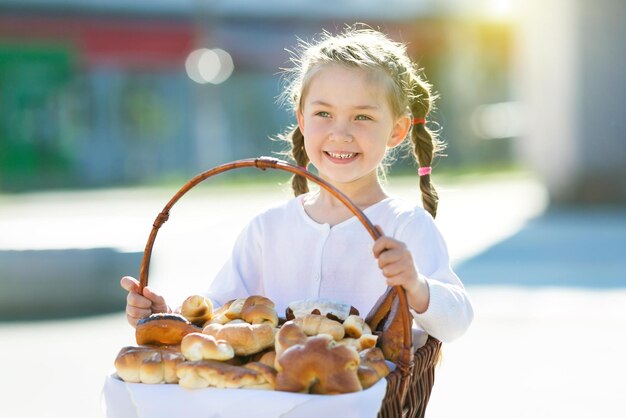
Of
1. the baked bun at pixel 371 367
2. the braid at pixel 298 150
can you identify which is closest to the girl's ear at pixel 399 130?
the braid at pixel 298 150

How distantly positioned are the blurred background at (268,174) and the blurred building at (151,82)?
46mm

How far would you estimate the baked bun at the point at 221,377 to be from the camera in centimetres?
207

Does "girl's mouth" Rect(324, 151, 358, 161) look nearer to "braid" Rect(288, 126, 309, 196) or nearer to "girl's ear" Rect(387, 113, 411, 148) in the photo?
"girl's ear" Rect(387, 113, 411, 148)

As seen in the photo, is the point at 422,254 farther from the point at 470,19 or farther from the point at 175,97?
the point at 470,19

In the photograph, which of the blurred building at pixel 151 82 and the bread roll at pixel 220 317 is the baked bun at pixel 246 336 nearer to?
the bread roll at pixel 220 317

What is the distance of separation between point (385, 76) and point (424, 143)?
326mm

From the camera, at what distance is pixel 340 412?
1.99m

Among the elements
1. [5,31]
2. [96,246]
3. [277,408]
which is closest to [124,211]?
[96,246]

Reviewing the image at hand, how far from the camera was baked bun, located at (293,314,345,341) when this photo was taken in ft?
7.40

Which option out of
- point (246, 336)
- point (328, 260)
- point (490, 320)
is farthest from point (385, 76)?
point (490, 320)

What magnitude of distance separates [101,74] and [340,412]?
21792 mm

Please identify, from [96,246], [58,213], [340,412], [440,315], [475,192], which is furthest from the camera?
[475,192]

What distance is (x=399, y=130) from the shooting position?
3.01 meters

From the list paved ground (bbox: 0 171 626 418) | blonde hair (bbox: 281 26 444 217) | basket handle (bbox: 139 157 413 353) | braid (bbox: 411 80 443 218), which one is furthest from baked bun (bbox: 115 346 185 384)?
paved ground (bbox: 0 171 626 418)
